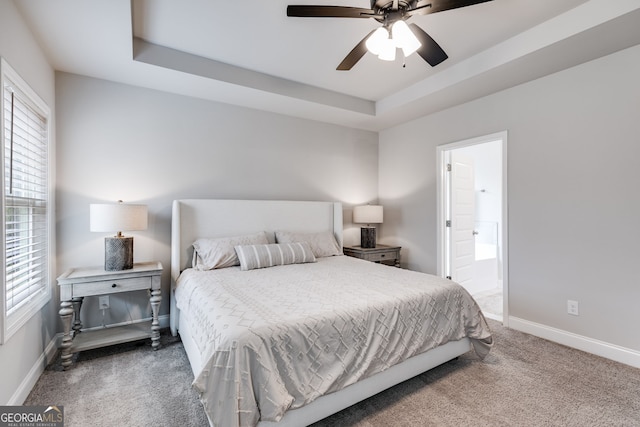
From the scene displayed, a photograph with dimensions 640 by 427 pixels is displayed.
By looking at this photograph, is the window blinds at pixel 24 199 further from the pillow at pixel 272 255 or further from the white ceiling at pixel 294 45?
the pillow at pixel 272 255

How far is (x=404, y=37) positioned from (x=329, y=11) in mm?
500

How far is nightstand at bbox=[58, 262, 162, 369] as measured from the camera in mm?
2355

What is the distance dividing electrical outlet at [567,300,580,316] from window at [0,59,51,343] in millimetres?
4265

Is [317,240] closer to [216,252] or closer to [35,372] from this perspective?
[216,252]

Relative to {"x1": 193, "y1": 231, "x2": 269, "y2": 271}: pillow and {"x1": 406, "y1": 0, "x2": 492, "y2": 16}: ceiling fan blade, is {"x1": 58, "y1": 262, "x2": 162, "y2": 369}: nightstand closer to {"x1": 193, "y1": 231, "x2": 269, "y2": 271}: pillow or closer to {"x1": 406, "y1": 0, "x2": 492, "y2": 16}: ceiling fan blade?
{"x1": 193, "y1": 231, "x2": 269, "y2": 271}: pillow

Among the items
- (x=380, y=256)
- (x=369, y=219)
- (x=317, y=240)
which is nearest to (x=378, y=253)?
(x=380, y=256)

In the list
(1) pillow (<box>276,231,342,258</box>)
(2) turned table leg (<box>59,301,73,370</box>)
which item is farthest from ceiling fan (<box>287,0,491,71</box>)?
(2) turned table leg (<box>59,301,73,370</box>)

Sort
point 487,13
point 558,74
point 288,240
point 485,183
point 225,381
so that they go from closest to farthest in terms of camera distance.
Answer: point 225,381 < point 487,13 < point 558,74 < point 288,240 < point 485,183

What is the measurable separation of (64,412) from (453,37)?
3.95 metres

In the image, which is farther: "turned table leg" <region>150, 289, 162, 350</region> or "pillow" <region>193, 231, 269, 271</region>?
"pillow" <region>193, 231, 269, 271</region>

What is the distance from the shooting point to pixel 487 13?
7.45 feet

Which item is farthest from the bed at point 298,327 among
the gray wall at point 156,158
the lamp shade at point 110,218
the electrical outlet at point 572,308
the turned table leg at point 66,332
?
the electrical outlet at point 572,308

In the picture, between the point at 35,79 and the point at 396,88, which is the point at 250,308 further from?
the point at 396,88

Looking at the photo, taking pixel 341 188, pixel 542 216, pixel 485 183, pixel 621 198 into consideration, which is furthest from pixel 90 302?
pixel 485 183
